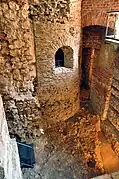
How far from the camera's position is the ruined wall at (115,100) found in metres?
4.25

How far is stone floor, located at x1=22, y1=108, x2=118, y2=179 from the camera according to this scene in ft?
11.3

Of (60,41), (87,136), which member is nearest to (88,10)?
(60,41)

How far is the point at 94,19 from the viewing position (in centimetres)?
440

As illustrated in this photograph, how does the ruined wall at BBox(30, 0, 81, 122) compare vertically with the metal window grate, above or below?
above

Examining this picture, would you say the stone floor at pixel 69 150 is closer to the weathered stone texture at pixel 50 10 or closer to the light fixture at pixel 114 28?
the light fixture at pixel 114 28

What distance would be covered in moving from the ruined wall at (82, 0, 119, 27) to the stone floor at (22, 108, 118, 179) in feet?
7.16

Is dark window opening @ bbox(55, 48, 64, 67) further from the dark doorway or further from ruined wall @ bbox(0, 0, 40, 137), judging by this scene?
ruined wall @ bbox(0, 0, 40, 137)

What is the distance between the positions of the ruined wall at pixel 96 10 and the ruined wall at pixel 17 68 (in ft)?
6.19

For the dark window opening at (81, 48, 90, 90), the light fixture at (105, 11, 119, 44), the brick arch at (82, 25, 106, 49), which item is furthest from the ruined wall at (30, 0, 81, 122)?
the dark window opening at (81, 48, 90, 90)

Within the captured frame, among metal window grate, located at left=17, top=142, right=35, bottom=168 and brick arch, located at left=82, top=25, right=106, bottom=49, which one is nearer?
Result: metal window grate, located at left=17, top=142, right=35, bottom=168

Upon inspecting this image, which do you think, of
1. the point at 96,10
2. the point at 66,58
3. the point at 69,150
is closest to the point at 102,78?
the point at 66,58

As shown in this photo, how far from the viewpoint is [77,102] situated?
5.24m

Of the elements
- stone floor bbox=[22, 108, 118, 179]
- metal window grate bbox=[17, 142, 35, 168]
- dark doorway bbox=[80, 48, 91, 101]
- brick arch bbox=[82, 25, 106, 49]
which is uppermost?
brick arch bbox=[82, 25, 106, 49]

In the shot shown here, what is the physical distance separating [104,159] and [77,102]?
1.53m
